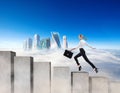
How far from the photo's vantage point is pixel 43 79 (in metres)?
8.32

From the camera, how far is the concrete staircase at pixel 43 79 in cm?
820

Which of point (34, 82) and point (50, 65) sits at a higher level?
point (50, 65)

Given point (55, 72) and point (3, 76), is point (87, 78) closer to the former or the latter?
point (55, 72)

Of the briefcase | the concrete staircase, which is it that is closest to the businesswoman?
the briefcase

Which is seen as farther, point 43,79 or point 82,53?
point 82,53

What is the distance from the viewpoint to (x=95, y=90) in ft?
27.6

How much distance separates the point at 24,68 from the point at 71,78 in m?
1.93

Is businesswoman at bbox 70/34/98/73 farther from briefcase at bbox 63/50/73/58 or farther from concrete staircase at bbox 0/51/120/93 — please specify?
concrete staircase at bbox 0/51/120/93

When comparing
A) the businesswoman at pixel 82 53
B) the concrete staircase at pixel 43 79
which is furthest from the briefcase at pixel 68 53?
the concrete staircase at pixel 43 79

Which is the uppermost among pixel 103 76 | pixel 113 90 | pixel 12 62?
pixel 12 62

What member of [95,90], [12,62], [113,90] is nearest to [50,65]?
[12,62]

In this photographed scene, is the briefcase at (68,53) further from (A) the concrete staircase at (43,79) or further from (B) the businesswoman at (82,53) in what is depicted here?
(A) the concrete staircase at (43,79)

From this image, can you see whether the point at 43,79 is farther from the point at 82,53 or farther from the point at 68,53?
the point at 82,53

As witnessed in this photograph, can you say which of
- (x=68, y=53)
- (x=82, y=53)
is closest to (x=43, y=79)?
(x=68, y=53)
